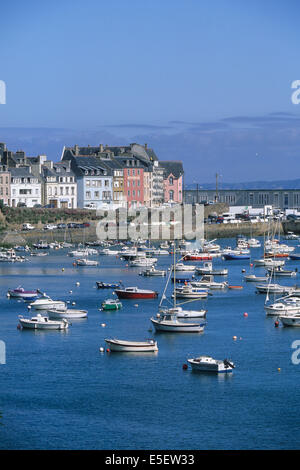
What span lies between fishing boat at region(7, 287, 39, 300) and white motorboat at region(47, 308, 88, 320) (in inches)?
249

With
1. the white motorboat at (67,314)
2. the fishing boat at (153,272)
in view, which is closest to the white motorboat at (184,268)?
the fishing boat at (153,272)

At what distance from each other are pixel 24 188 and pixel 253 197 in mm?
43120

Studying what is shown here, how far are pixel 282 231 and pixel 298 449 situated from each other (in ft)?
240

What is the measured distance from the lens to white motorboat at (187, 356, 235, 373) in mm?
29172

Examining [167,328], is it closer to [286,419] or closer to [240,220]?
[286,419]

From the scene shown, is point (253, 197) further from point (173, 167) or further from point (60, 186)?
point (60, 186)

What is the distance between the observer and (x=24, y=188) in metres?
86.2

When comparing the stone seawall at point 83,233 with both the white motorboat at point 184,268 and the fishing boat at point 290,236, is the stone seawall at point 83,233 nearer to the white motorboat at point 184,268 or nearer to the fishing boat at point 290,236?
the fishing boat at point 290,236

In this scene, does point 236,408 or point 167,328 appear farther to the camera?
point 167,328

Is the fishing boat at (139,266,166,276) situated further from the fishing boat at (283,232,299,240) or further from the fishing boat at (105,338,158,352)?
the fishing boat at (283,232,299,240)

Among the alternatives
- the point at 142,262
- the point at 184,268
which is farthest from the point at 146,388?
the point at 142,262

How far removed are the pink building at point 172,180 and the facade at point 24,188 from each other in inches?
769
